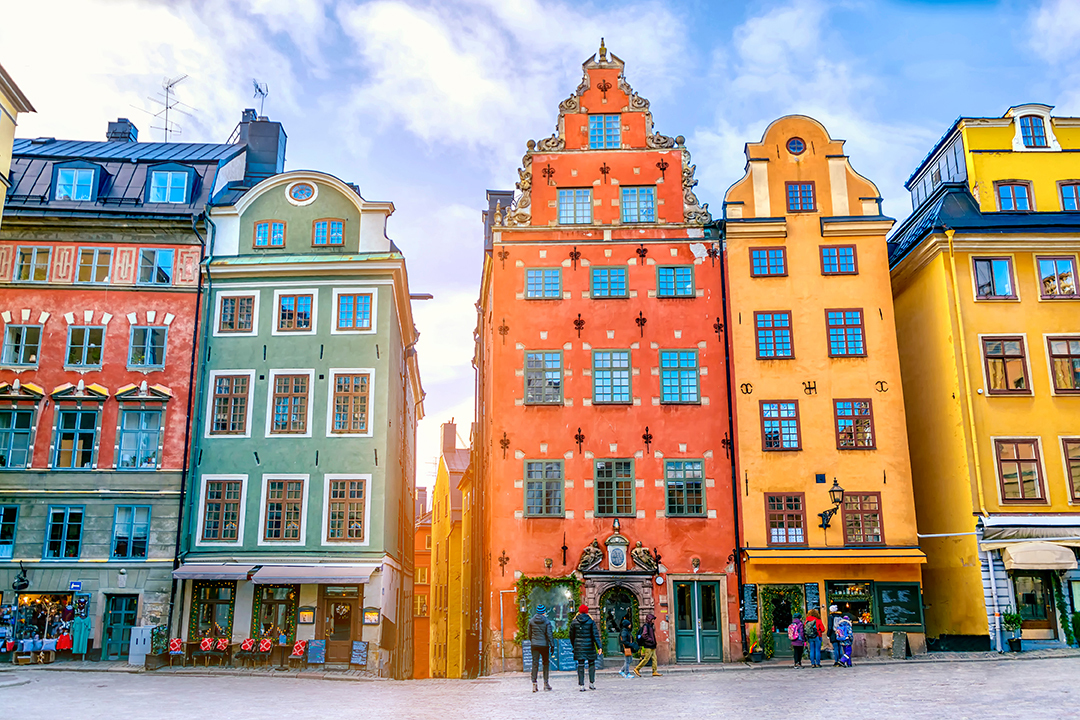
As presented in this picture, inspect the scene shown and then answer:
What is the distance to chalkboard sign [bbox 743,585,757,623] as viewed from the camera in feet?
98.3

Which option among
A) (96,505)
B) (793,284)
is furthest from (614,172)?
(96,505)

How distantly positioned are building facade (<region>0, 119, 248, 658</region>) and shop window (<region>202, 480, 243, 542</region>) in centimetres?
100

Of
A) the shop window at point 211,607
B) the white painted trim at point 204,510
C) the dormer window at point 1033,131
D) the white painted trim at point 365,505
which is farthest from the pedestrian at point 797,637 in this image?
the dormer window at point 1033,131

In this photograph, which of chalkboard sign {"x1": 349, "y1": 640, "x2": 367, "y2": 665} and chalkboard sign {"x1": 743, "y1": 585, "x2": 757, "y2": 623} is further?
chalkboard sign {"x1": 743, "y1": 585, "x2": 757, "y2": 623}

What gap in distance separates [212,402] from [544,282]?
12.1 metres

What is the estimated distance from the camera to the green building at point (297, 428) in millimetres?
30703

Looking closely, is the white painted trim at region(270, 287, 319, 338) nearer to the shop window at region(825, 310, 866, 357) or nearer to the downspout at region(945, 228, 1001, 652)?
the shop window at region(825, 310, 866, 357)

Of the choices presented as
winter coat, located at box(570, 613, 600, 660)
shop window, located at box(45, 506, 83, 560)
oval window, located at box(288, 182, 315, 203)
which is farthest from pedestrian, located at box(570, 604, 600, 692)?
oval window, located at box(288, 182, 315, 203)

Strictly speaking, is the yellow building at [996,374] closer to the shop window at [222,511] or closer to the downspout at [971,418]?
the downspout at [971,418]

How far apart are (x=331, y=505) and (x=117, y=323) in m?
9.95

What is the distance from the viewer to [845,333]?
1283 inches

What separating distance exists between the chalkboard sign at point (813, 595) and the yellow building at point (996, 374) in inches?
152

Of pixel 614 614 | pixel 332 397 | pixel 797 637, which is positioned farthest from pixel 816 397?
pixel 332 397

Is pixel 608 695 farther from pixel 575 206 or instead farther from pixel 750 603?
pixel 575 206
